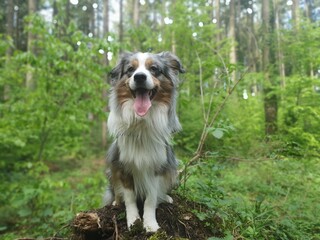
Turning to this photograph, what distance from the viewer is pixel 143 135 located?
2.82 meters

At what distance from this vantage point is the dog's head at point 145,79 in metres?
2.74

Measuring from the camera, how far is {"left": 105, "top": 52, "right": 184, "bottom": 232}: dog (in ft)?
9.07

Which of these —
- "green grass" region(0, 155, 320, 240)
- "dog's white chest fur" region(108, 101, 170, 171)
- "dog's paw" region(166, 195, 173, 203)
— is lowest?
"green grass" region(0, 155, 320, 240)

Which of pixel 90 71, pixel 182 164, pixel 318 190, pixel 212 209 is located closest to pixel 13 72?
pixel 90 71

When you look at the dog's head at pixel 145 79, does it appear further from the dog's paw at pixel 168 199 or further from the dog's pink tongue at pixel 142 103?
the dog's paw at pixel 168 199

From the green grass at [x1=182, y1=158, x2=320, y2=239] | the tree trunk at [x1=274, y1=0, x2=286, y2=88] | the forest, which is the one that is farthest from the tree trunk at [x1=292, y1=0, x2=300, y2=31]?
the green grass at [x1=182, y1=158, x2=320, y2=239]

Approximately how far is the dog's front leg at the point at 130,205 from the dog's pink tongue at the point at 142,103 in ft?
2.51

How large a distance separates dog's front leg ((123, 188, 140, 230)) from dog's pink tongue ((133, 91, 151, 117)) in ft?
2.51

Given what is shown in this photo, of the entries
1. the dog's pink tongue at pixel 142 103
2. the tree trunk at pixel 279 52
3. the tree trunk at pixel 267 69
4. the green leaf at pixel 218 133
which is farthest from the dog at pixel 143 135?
the tree trunk at pixel 279 52

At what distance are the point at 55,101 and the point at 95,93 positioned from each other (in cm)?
84

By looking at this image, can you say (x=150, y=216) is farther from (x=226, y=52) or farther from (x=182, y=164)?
(x=226, y=52)

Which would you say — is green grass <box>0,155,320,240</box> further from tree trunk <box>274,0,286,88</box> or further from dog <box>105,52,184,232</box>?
tree trunk <box>274,0,286,88</box>

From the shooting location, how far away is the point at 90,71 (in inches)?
243

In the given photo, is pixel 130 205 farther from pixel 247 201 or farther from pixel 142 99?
pixel 247 201
